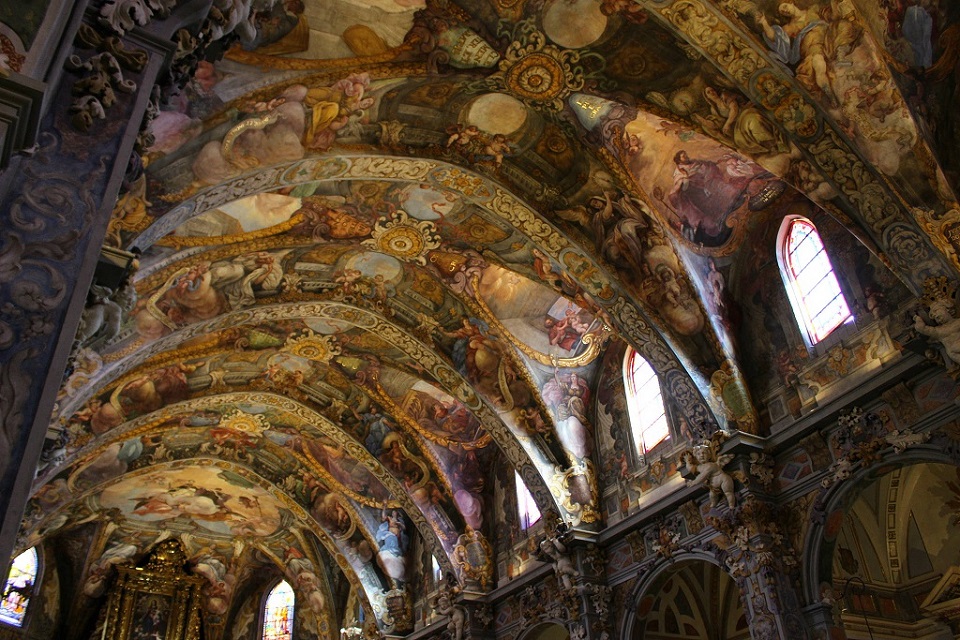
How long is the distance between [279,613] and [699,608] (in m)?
16.5

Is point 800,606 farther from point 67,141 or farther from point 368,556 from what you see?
point 368,556

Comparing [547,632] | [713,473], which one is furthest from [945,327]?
[547,632]

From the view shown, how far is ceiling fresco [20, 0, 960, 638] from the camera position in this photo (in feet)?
29.8

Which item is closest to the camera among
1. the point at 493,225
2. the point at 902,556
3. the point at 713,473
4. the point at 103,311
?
A: the point at 103,311

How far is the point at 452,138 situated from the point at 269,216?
3238 millimetres

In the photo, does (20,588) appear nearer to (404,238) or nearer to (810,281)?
(404,238)

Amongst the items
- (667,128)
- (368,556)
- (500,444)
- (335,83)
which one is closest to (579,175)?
(667,128)

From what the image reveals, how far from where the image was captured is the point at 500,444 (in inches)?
626

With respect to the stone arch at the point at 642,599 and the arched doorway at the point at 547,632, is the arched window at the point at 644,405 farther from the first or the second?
the arched doorway at the point at 547,632

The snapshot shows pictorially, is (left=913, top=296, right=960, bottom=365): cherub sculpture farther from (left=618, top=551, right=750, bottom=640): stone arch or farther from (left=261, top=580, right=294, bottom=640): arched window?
(left=261, top=580, right=294, bottom=640): arched window

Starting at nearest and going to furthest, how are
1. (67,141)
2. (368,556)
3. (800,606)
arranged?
(67,141) → (800,606) → (368,556)

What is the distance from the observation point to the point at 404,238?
13.8m

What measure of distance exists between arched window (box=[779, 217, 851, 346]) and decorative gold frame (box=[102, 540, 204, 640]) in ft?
74.7

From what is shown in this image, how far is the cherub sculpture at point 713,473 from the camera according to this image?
430 inches
